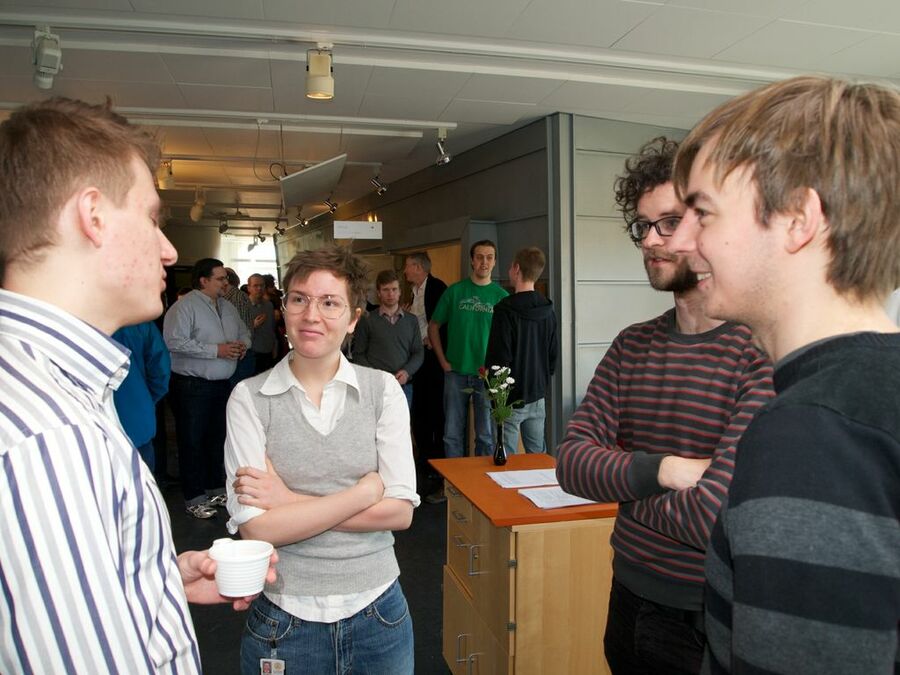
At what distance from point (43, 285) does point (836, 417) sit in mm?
951

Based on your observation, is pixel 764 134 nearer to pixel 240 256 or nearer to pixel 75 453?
pixel 75 453

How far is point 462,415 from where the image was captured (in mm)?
4879

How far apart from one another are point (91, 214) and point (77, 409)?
0.28 m

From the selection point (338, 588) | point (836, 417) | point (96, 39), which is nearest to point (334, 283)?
point (338, 588)

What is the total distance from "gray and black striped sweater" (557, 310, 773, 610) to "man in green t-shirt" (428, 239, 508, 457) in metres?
3.18

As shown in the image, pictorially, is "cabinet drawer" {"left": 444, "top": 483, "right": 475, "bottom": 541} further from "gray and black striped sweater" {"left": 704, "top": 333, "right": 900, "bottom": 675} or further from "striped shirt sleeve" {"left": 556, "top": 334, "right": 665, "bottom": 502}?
"gray and black striped sweater" {"left": 704, "top": 333, "right": 900, "bottom": 675}

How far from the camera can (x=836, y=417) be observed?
1.87ft

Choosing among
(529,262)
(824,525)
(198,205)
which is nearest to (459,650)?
(824,525)

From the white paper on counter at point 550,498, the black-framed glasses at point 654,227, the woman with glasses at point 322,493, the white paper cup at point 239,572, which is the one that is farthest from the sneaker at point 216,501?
the black-framed glasses at point 654,227

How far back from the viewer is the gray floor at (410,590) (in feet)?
9.09

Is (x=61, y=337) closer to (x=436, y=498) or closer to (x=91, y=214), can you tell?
(x=91, y=214)

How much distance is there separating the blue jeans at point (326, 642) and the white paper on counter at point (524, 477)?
0.94 m

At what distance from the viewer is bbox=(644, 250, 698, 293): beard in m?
1.42

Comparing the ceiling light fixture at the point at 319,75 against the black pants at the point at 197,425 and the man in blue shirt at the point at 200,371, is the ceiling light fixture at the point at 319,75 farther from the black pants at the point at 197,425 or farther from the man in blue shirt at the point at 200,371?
the black pants at the point at 197,425
